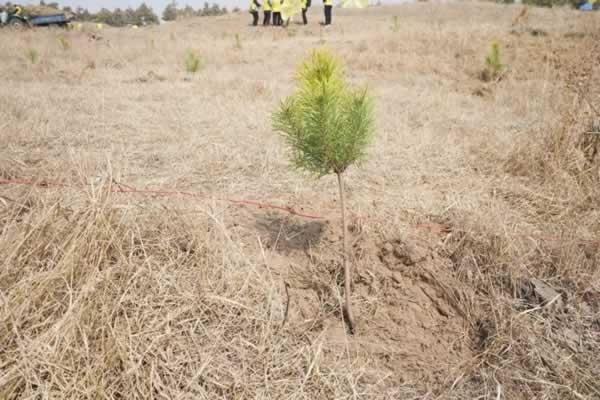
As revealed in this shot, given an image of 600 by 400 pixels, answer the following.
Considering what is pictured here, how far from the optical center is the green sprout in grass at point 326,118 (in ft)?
4.09

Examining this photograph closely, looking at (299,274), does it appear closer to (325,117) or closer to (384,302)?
(384,302)

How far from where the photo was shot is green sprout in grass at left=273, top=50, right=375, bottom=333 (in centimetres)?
125

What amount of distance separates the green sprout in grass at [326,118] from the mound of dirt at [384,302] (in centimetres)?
10

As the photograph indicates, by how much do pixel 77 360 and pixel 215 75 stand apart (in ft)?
22.5

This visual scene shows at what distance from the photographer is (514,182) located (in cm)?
253

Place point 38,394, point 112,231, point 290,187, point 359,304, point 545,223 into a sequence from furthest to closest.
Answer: point 290,187 → point 545,223 → point 359,304 → point 112,231 → point 38,394

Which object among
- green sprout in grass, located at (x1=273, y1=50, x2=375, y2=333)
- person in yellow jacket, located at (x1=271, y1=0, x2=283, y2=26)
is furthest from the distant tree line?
green sprout in grass, located at (x1=273, y1=50, x2=375, y2=333)

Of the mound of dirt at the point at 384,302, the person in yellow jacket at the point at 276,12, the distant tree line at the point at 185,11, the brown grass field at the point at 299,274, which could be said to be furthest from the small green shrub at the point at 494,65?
the distant tree line at the point at 185,11

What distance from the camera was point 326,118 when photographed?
1252 millimetres

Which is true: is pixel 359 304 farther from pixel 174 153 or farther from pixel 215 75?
pixel 215 75

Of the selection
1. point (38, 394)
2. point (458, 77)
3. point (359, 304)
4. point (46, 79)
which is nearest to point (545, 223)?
point (359, 304)

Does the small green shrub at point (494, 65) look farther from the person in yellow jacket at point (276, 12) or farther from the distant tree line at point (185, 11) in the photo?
the distant tree line at point (185, 11)

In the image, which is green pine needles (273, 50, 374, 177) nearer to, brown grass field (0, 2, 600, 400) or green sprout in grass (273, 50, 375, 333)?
green sprout in grass (273, 50, 375, 333)

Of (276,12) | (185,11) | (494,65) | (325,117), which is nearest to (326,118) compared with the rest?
(325,117)
